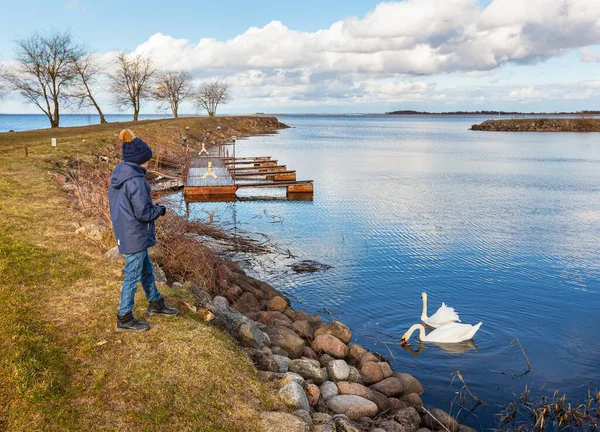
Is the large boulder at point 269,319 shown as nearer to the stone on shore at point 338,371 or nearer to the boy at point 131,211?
the stone on shore at point 338,371

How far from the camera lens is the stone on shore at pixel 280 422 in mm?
5215

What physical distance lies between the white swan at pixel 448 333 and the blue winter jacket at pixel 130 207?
6171 millimetres

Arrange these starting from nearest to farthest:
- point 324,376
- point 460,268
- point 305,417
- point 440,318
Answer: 1. point 305,417
2. point 324,376
3. point 440,318
4. point 460,268

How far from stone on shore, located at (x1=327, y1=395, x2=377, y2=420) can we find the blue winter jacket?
3.24 meters

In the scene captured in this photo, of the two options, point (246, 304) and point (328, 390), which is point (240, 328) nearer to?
point (328, 390)

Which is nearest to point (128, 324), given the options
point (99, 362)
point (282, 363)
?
point (99, 362)

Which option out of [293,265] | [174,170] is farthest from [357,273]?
[174,170]

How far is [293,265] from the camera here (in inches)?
572

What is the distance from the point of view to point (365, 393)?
23.2ft

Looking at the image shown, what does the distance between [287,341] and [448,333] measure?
388 centimetres

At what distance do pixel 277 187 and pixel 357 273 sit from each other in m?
15.8

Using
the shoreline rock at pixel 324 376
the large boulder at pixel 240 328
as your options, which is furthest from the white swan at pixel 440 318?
the large boulder at pixel 240 328

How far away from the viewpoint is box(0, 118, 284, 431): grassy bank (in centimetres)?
504

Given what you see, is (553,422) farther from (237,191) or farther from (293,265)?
(237,191)
